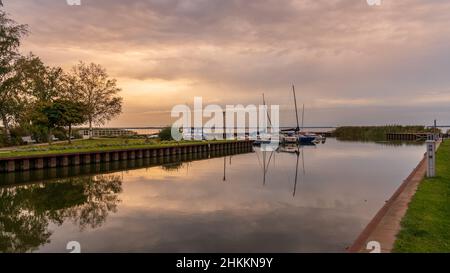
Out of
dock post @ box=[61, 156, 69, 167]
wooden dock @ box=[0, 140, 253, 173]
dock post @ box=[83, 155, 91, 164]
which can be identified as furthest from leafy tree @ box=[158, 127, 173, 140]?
dock post @ box=[61, 156, 69, 167]

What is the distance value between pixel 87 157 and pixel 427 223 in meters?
34.3

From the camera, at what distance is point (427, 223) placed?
10.9m

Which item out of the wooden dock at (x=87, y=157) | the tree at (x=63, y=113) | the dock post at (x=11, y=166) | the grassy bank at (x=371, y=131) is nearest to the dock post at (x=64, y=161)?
the wooden dock at (x=87, y=157)

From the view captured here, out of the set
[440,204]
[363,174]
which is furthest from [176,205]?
[363,174]

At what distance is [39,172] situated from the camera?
32656mm

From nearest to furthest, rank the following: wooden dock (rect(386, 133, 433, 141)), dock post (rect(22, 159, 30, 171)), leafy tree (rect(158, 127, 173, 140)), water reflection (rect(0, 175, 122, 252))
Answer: water reflection (rect(0, 175, 122, 252)), dock post (rect(22, 159, 30, 171)), leafy tree (rect(158, 127, 173, 140)), wooden dock (rect(386, 133, 433, 141))

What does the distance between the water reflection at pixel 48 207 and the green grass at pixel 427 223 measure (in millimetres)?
10972

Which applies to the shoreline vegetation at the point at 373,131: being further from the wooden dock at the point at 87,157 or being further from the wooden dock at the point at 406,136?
the wooden dock at the point at 87,157

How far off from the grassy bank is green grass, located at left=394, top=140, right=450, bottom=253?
321 feet

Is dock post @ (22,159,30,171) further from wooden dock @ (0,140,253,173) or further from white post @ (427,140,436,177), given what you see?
white post @ (427,140,436,177)

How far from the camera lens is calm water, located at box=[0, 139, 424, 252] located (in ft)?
43.0

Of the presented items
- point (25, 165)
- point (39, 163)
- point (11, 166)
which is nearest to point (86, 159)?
point (39, 163)
